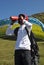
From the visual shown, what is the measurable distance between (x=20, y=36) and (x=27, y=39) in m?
0.19

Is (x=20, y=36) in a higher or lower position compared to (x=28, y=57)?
higher

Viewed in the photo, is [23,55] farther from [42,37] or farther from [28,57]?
[42,37]

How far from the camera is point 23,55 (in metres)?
7.24

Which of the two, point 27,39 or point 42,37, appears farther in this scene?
point 42,37

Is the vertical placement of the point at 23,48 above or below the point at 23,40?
below

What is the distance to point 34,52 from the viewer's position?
A: 7355mm

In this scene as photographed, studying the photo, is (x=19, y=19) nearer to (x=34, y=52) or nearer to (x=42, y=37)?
(x=34, y=52)

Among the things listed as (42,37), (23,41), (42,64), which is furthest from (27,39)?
(42,37)

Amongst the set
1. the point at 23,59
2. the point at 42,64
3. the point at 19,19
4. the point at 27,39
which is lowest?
the point at 42,64

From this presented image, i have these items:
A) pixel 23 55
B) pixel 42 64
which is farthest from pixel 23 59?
pixel 42 64

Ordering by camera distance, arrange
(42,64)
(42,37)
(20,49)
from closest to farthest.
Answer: (20,49), (42,64), (42,37)

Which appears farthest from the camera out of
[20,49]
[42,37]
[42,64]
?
[42,37]

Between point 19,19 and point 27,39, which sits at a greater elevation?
point 19,19

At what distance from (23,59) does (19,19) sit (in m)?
1.02
